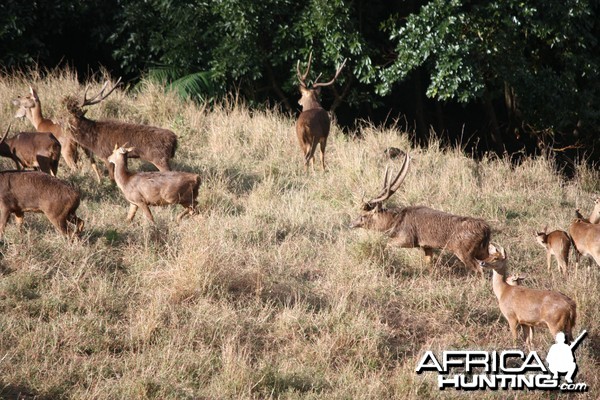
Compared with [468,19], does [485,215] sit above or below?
below

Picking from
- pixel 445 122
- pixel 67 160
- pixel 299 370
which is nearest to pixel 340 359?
pixel 299 370

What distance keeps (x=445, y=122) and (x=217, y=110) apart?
6924mm

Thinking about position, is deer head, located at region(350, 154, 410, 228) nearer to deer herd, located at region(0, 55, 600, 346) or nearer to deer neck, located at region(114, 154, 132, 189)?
deer herd, located at region(0, 55, 600, 346)

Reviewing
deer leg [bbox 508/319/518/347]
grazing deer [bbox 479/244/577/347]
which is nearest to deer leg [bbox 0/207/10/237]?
grazing deer [bbox 479/244/577/347]

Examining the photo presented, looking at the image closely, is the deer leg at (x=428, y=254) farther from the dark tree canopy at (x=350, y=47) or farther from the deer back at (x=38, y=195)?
the dark tree canopy at (x=350, y=47)

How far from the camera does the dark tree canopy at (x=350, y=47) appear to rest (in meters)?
14.5

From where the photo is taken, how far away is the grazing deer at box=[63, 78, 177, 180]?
35.2ft

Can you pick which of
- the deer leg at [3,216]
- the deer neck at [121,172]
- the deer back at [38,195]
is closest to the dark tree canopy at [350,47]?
the deer neck at [121,172]

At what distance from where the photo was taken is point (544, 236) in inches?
372

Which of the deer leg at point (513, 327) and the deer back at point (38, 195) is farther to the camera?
the deer back at point (38, 195)

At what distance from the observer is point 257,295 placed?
8125 mm

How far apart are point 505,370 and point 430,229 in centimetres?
207

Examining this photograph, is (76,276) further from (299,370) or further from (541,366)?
(541,366)

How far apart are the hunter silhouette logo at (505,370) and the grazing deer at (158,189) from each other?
3306 mm
